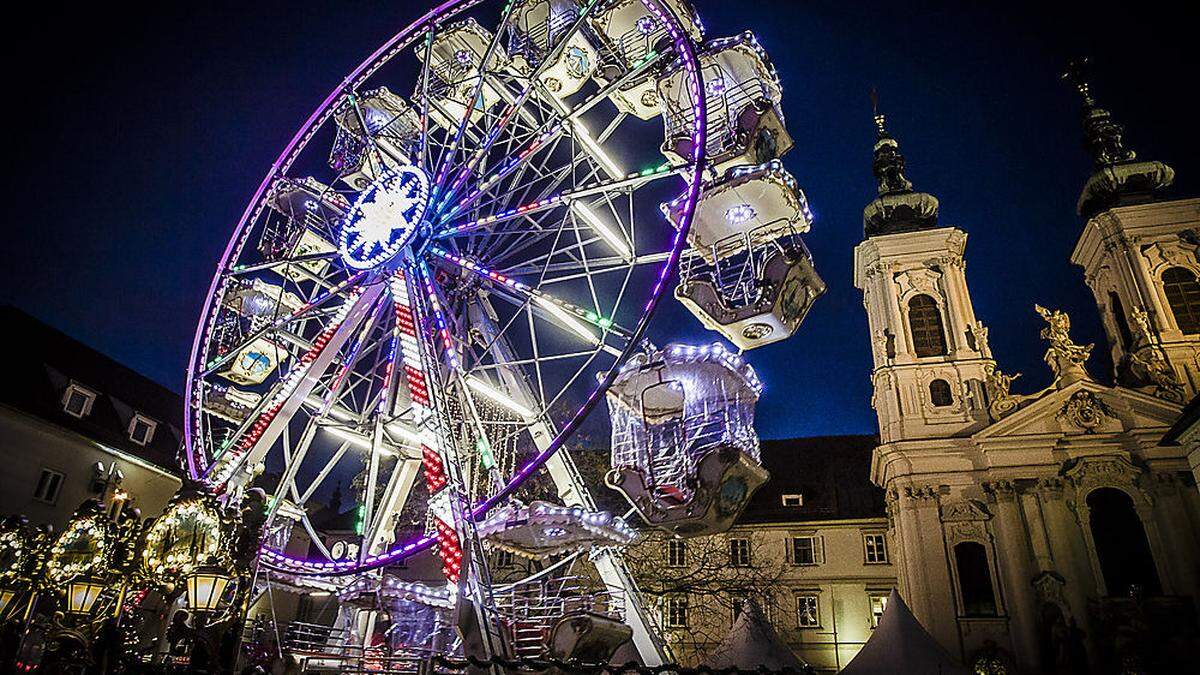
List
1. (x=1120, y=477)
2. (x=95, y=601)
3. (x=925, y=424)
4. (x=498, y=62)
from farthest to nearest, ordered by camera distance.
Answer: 1. (x=925, y=424)
2. (x=1120, y=477)
3. (x=498, y=62)
4. (x=95, y=601)

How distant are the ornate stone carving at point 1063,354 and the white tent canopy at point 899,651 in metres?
17.3

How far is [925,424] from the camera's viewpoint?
3092cm

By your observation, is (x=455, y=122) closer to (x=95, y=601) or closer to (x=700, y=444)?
(x=700, y=444)

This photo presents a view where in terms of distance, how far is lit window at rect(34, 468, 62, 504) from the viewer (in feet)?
71.2

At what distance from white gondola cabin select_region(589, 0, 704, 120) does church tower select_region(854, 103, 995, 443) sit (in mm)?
20622

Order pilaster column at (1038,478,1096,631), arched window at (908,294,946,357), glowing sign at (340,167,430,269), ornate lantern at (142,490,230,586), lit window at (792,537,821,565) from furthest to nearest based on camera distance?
lit window at (792,537,821,565) → arched window at (908,294,946,357) → pilaster column at (1038,478,1096,631) → glowing sign at (340,167,430,269) → ornate lantern at (142,490,230,586)

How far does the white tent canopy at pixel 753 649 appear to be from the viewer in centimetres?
1917

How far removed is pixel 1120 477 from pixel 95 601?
3099 cm

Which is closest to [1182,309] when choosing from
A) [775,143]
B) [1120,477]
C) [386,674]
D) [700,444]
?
[1120,477]

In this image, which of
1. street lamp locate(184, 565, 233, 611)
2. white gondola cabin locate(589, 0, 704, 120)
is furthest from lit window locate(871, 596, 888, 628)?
street lamp locate(184, 565, 233, 611)

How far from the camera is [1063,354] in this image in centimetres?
3011

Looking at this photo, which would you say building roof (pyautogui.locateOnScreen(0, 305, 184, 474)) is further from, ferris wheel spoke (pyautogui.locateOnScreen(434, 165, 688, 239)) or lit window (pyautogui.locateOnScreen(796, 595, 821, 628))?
lit window (pyautogui.locateOnScreen(796, 595, 821, 628))

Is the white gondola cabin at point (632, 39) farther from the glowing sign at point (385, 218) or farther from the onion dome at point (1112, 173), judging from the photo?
the onion dome at point (1112, 173)

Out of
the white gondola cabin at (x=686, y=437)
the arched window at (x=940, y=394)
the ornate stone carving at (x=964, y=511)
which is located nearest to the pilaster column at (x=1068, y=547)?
the ornate stone carving at (x=964, y=511)
